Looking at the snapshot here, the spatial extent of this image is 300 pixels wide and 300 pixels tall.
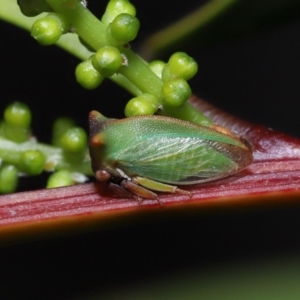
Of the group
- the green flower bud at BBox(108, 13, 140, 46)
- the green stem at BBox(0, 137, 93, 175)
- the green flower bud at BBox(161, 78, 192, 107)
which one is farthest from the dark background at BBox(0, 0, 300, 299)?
the green flower bud at BBox(108, 13, 140, 46)

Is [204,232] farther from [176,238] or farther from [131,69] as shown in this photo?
[131,69]

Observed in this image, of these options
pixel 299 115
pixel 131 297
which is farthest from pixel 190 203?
pixel 299 115

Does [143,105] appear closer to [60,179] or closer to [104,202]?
[104,202]

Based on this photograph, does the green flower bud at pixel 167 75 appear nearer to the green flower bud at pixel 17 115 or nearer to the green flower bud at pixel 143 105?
the green flower bud at pixel 143 105

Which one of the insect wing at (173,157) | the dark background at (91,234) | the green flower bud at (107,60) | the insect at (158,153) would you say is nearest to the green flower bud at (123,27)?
the green flower bud at (107,60)

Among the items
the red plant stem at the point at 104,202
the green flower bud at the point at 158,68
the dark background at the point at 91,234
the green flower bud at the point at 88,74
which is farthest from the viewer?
the dark background at the point at 91,234

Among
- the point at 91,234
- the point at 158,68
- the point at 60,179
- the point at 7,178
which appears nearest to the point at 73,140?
the point at 60,179

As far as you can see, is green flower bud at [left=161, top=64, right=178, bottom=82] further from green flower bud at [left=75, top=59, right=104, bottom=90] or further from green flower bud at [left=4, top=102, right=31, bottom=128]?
green flower bud at [left=4, top=102, right=31, bottom=128]
